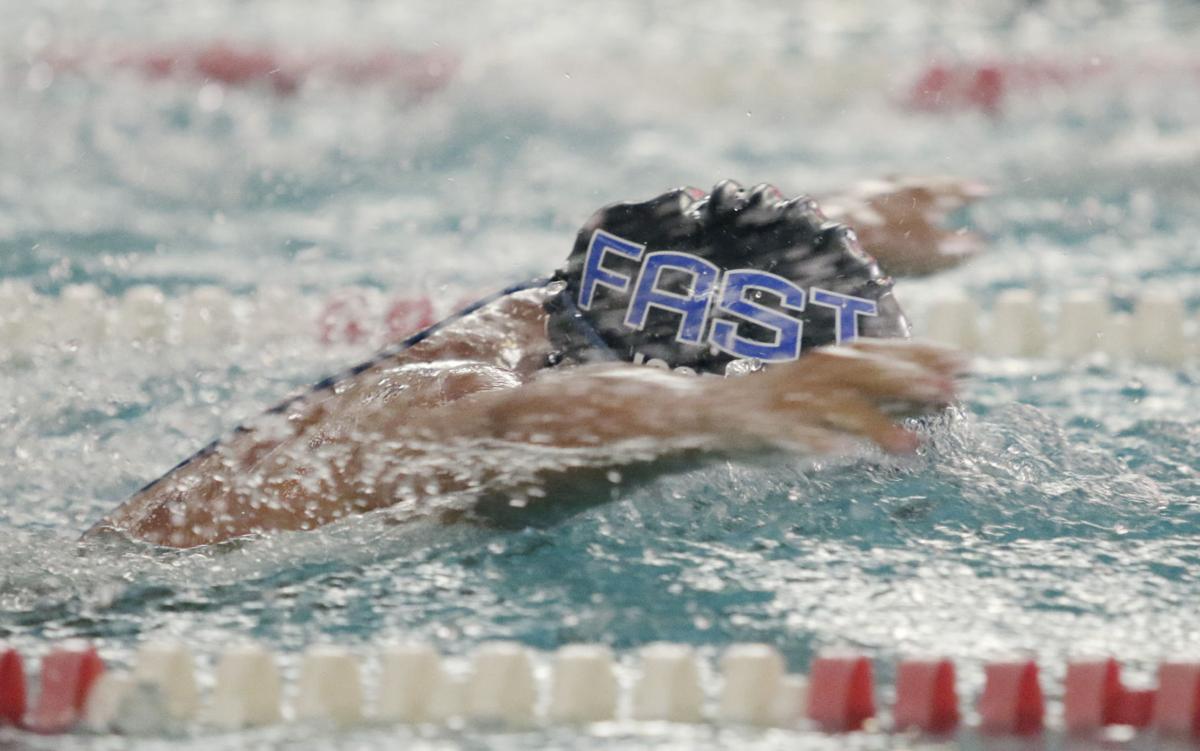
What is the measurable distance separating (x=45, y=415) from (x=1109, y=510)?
70.6 inches

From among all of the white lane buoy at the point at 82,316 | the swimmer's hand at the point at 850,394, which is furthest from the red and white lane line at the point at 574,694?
the white lane buoy at the point at 82,316

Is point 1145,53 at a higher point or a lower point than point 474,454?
higher

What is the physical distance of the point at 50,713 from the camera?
142cm

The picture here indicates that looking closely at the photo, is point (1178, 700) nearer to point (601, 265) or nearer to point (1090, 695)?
point (1090, 695)

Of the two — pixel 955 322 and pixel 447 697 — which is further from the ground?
pixel 955 322

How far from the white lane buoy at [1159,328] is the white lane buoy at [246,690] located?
7.01ft

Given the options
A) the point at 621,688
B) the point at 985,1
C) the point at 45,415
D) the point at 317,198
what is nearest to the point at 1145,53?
the point at 985,1

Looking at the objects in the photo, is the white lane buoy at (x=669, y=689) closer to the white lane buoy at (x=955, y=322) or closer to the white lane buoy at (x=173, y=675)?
the white lane buoy at (x=173, y=675)

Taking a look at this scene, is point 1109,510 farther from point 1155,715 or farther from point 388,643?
point 388,643

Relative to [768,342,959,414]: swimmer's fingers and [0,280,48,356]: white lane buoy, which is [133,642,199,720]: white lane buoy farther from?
[0,280,48,356]: white lane buoy

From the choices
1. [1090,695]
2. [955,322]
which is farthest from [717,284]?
[955,322]

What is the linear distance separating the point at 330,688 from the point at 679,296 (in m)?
0.68

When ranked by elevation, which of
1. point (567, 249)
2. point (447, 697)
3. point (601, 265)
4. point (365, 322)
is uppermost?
point (601, 265)

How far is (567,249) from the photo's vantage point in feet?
12.8
